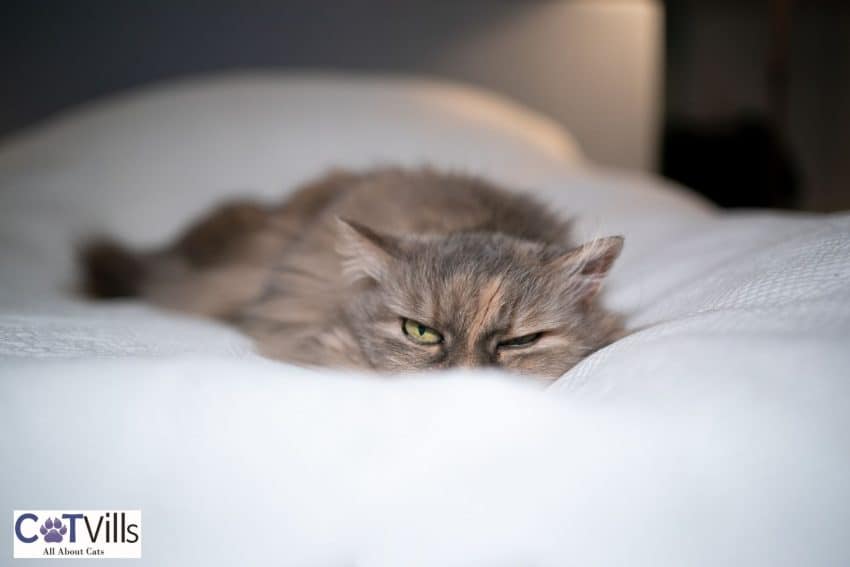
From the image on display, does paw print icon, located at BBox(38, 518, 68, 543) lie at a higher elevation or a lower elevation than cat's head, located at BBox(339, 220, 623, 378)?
lower

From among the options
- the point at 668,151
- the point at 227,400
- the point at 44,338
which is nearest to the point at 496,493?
the point at 227,400

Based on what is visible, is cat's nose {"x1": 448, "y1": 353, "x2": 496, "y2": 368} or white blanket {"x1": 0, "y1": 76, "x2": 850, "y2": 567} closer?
white blanket {"x1": 0, "y1": 76, "x2": 850, "y2": 567}

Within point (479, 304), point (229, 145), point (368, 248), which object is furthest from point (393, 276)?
point (229, 145)

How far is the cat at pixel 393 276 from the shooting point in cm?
96

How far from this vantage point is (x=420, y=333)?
100 centimetres

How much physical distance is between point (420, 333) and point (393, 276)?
0.11 metres

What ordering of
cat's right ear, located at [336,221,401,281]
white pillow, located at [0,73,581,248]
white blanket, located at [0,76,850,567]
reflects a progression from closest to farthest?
white blanket, located at [0,76,850,567], cat's right ear, located at [336,221,401,281], white pillow, located at [0,73,581,248]

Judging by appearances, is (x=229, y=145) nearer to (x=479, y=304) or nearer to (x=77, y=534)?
(x=479, y=304)

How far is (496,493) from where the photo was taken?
64 cm

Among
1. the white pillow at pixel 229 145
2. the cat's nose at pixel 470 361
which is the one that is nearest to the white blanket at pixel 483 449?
the cat's nose at pixel 470 361

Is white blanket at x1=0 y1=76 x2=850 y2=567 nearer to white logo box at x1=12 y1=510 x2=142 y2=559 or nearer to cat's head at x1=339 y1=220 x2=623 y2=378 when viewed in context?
white logo box at x1=12 y1=510 x2=142 y2=559

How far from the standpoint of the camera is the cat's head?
3.11 feet

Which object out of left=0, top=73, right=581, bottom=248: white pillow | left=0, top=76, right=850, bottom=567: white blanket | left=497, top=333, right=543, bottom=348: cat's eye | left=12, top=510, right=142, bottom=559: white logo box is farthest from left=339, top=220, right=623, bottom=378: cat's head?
left=0, top=73, right=581, bottom=248: white pillow

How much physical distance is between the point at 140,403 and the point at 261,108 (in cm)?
192
